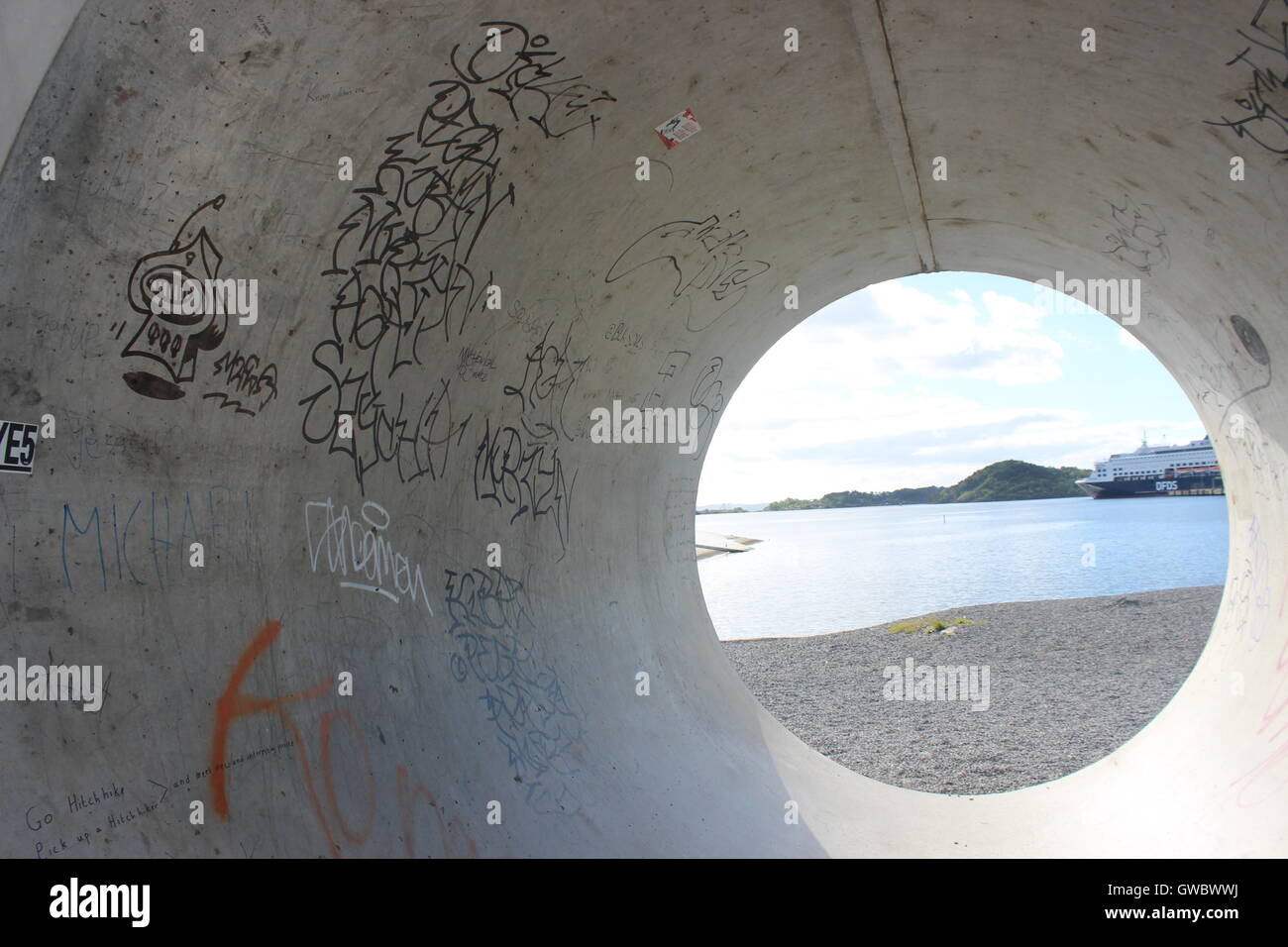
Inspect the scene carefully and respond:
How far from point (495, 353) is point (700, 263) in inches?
72.5

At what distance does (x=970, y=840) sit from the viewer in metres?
6.79

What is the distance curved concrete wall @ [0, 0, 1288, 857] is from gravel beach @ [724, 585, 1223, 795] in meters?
2.21

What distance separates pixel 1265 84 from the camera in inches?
144

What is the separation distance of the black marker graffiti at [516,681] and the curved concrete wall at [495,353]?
0.9 inches

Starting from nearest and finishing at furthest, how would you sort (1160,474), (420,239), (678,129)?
1. (420,239)
2. (678,129)
3. (1160,474)

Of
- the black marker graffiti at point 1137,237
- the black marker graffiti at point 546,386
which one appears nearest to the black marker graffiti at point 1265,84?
the black marker graffiti at point 1137,237

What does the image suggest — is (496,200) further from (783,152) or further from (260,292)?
(783,152)

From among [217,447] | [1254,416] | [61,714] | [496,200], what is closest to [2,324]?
[217,447]

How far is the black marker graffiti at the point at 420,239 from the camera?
146 inches

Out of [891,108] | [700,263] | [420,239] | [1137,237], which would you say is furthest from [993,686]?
[420,239]

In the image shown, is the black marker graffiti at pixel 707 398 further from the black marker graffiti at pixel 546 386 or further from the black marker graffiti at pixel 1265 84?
the black marker graffiti at pixel 1265 84

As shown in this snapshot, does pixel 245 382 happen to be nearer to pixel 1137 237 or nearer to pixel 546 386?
pixel 546 386

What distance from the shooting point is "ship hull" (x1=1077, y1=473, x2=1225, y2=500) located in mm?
93125

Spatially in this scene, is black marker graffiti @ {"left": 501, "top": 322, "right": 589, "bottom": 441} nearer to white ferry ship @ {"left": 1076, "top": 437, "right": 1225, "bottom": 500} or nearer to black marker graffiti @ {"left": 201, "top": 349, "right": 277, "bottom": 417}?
black marker graffiti @ {"left": 201, "top": 349, "right": 277, "bottom": 417}
